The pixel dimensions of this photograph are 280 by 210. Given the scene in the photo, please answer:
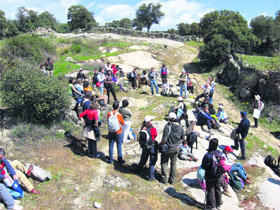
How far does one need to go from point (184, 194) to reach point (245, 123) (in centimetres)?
356

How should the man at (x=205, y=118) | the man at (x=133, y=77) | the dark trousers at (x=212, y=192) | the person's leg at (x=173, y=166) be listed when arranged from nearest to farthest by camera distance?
1. the dark trousers at (x=212, y=192)
2. the person's leg at (x=173, y=166)
3. the man at (x=205, y=118)
4. the man at (x=133, y=77)

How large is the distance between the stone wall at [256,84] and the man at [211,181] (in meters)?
9.60

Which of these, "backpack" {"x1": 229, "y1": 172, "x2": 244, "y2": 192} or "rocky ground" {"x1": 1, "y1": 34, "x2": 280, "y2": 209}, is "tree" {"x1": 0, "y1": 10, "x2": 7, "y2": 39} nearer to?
"rocky ground" {"x1": 1, "y1": 34, "x2": 280, "y2": 209}

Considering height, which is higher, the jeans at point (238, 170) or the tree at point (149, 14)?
the tree at point (149, 14)

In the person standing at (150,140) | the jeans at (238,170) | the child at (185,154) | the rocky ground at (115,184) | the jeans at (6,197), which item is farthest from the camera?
the child at (185,154)

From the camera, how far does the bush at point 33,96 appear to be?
8219mm

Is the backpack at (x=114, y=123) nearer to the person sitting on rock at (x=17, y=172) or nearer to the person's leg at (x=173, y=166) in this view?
the person's leg at (x=173, y=166)

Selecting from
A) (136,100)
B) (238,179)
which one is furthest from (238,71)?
(238,179)

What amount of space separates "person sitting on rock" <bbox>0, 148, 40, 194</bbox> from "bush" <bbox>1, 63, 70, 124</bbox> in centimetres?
316

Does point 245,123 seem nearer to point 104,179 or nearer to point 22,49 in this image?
point 104,179

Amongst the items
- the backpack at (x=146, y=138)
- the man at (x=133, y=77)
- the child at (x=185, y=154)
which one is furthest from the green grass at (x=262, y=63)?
the backpack at (x=146, y=138)

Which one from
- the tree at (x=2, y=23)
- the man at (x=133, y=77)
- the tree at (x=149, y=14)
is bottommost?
the man at (x=133, y=77)

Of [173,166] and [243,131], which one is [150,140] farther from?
[243,131]

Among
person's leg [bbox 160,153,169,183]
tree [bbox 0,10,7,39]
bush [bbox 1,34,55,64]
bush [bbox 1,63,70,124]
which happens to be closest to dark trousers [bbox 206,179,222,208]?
person's leg [bbox 160,153,169,183]
